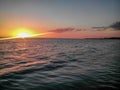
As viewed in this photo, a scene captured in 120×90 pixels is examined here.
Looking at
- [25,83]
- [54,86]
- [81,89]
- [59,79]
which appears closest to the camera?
[81,89]

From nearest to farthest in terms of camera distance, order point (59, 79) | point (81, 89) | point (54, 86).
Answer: point (81, 89), point (54, 86), point (59, 79)

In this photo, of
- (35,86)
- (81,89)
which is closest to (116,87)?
(81,89)

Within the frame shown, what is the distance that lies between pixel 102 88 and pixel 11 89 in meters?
4.80

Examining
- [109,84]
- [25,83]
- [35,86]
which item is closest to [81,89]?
[109,84]

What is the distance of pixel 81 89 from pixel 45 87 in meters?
1.94

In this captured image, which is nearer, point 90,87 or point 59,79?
point 90,87

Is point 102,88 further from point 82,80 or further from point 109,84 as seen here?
point 82,80

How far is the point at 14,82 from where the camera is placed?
8219mm

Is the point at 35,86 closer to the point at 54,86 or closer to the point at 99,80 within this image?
the point at 54,86

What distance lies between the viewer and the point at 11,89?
23.3ft

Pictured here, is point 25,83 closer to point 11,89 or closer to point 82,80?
point 11,89

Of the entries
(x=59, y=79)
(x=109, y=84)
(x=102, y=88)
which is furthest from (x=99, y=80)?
(x=59, y=79)

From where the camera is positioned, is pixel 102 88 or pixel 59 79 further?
pixel 59 79

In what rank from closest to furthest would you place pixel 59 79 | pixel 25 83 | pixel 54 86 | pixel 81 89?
1. pixel 81 89
2. pixel 54 86
3. pixel 25 83
4. pixel 59 79
